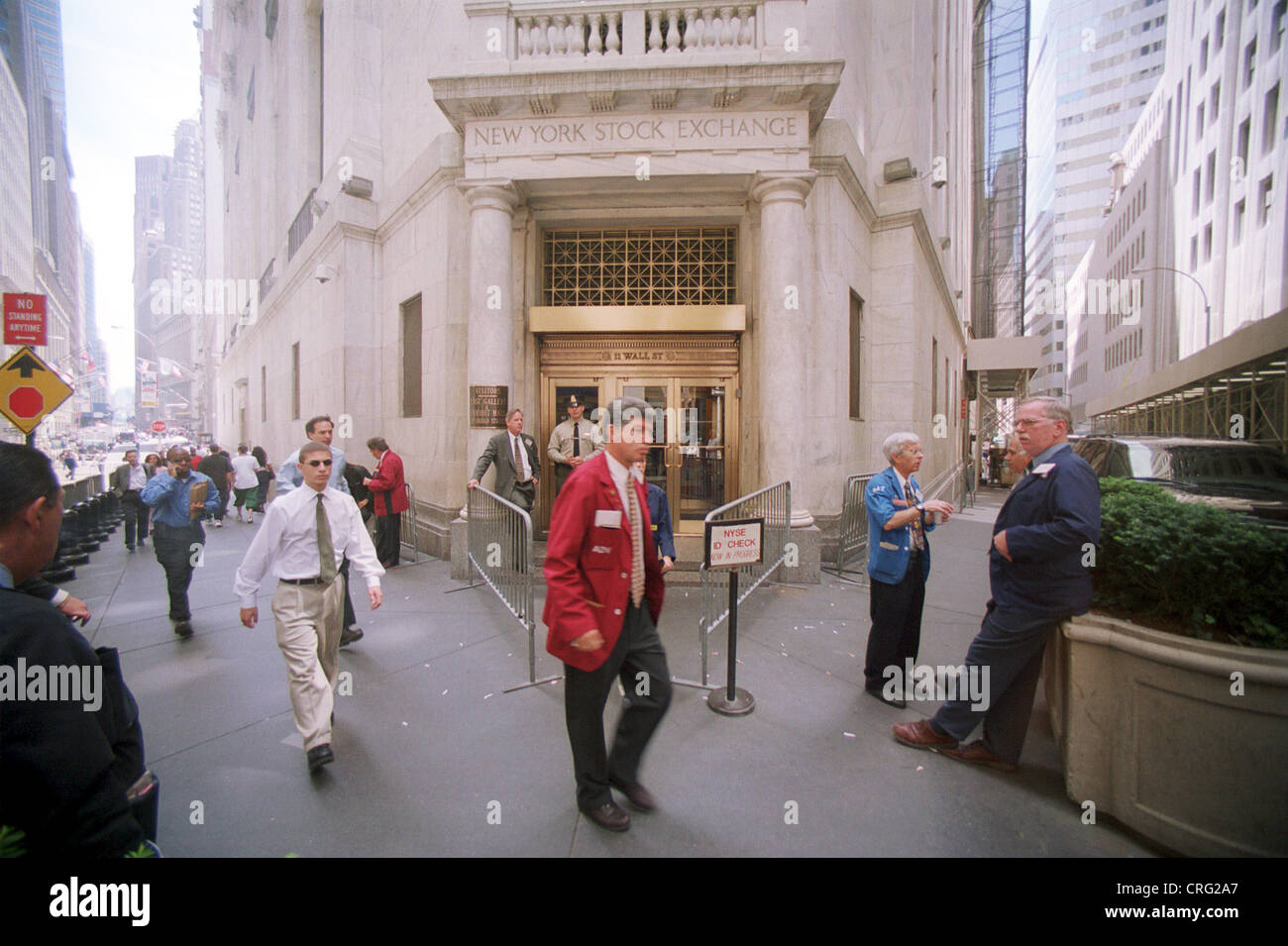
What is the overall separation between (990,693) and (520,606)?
429 cm

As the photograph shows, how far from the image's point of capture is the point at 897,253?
10633 millimetres

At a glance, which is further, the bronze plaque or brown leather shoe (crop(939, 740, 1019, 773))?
the bronze plaque

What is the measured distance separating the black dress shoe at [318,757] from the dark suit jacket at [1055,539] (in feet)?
13.9

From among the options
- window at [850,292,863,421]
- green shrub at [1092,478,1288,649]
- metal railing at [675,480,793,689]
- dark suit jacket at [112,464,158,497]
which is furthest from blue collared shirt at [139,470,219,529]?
window at [850,292,863,421]

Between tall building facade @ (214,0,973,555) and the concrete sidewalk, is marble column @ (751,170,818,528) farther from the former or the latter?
the concrete sidewalk

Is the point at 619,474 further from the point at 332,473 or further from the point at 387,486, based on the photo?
the point at 387,486

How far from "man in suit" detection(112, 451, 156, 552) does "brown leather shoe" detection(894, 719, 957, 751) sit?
13.0 m

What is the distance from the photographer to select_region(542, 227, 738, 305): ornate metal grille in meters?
9.79

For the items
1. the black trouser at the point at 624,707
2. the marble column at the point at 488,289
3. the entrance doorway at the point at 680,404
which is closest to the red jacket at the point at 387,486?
the marble column at the point at 488,289

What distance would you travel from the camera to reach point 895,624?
4.40m

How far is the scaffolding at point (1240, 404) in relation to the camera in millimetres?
13461

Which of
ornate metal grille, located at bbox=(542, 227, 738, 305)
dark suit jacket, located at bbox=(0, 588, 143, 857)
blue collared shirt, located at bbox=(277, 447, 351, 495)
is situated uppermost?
ornate metal grille, located at bbox=(542, 227, 738, 305)
